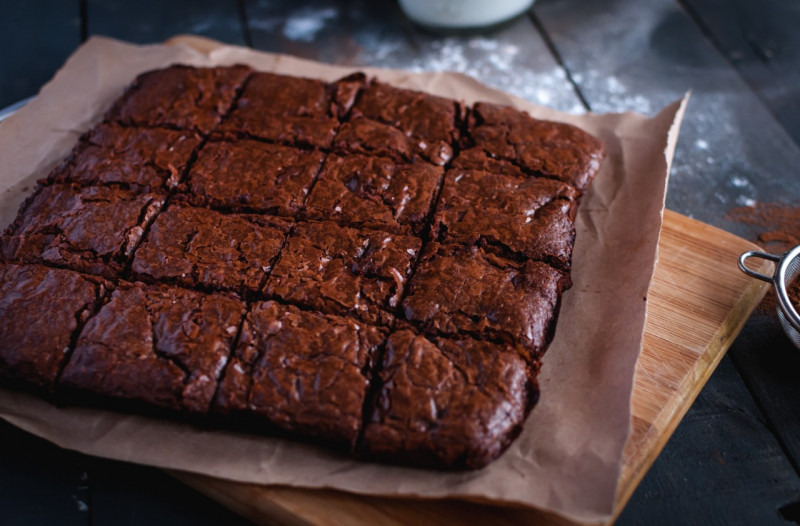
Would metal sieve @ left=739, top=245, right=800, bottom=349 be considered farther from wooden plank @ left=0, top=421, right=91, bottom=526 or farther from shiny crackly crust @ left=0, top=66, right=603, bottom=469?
wooden plank @ left=0, top=421, right=91, bottom=526

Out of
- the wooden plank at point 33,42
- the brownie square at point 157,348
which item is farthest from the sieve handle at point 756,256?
the wooden plank at point 33,42

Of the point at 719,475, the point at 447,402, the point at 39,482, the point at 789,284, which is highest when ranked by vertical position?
the point at 447,402

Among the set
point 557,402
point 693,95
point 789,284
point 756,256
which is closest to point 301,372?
point 557,402

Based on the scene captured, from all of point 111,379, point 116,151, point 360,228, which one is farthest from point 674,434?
point 116,151

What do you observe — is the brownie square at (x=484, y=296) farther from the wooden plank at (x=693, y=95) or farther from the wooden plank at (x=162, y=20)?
the wooden plank at (x=162, y=20)

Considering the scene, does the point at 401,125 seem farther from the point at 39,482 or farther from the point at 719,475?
the point at 39,482

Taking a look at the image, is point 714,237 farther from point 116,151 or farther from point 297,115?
point 116,151
